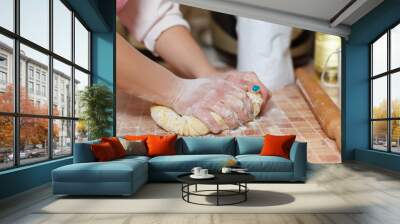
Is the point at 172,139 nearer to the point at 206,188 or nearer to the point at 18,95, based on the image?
the point at 206,188

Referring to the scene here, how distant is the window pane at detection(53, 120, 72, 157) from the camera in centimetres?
667

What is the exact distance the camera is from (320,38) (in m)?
9.37

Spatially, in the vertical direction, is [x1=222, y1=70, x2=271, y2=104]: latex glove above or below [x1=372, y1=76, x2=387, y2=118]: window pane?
above

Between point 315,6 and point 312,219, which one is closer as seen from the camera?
point 312,219

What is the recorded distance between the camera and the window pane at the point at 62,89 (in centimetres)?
669

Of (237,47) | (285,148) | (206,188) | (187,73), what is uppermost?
(237,47)

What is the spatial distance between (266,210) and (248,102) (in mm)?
5167

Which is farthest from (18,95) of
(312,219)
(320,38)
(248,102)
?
(320,38)

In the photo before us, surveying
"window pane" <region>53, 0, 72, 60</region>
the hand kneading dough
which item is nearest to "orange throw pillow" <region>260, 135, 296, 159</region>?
the hand kneading dough

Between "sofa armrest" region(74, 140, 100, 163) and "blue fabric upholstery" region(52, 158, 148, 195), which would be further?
"sofa armrest" region(74, 140, 100, 163)

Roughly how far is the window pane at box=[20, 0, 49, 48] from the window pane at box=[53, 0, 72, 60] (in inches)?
13.4

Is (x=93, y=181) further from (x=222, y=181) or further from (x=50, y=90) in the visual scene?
(x=50, y=90)

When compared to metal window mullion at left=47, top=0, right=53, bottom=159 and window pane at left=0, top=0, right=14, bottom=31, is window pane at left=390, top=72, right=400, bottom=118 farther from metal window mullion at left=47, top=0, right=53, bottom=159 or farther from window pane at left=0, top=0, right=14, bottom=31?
window pane at left=0, top=0, right=14, bottom=31

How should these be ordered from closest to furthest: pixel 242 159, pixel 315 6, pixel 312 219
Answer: pixel 312 219
pixel 242 159
pixel 315 6
